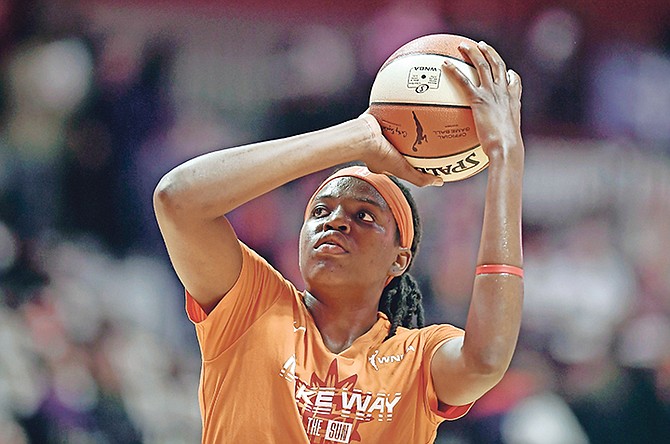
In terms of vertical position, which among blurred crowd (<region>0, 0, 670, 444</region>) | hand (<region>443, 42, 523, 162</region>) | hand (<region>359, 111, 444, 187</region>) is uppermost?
hand (<region>443, 42, 523, 162</region>)

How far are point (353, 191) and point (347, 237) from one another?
164 millimetres

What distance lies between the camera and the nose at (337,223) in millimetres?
2971

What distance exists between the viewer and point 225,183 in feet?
8.39

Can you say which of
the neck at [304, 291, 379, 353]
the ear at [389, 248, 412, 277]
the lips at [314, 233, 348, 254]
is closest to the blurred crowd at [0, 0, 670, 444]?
the ear at [389, 248, 412, 277]

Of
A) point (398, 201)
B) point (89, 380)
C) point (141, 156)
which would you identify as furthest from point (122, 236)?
point (398, 201)

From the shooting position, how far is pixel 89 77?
5961 mm

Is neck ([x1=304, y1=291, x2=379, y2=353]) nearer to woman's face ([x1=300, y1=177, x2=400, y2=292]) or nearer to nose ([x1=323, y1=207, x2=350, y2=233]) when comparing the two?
woman's face ([x1=300, y1=177, x2=400, y2=292])

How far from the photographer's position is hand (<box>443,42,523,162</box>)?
269 centimetres

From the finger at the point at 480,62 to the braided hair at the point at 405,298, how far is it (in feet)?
2.07

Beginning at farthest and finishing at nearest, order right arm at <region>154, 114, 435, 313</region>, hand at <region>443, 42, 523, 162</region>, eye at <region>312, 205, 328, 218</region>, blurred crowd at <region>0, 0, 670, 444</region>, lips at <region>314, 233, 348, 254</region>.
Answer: blurred crowd at <region>0, 0, 670, 444</region>
eye at <region>312, 205, 328, 218</region>
lips at <region>314, 233, 348, 254</region>
hand at <region>443, 42, 523, 162</region>
right arm at <region>154, 114, 435, 313</region>

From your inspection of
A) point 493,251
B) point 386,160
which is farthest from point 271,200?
point 493,251

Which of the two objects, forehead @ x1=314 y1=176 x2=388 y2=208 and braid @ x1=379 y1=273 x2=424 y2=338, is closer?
forehead @ x1=314 y1=176 x2=388 y2=208

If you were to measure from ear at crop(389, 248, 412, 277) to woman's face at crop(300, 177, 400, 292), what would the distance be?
58 millimetres

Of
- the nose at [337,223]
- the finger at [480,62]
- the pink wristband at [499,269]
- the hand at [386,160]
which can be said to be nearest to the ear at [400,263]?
the nose at [337,223]
